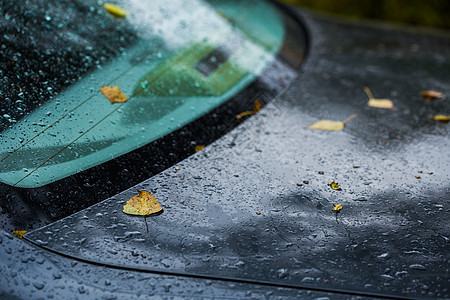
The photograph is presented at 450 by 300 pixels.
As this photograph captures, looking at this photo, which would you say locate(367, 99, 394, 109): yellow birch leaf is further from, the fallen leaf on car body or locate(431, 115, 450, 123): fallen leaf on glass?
the fallen leaf on car body

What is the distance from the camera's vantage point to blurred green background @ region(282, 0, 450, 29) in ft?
14.0

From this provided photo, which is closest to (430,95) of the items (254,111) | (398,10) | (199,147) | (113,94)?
(254,111)

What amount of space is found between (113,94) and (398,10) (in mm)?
3833

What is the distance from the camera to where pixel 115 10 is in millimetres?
1593

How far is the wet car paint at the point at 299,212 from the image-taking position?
97 centimetres

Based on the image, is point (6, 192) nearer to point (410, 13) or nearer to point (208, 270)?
point (208, 270)

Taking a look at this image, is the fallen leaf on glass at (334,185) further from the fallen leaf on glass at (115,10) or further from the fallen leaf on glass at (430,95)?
the fallen leaf on glass at (115,10)

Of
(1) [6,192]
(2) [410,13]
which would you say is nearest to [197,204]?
(1) [6,192]

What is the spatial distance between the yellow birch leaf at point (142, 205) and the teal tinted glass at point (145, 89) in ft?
0.56

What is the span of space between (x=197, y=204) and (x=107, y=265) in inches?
11.6

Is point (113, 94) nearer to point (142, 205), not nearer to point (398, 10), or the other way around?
point (142, 205)

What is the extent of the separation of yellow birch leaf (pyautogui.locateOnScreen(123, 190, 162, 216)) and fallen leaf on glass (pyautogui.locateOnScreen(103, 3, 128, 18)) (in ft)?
2.54

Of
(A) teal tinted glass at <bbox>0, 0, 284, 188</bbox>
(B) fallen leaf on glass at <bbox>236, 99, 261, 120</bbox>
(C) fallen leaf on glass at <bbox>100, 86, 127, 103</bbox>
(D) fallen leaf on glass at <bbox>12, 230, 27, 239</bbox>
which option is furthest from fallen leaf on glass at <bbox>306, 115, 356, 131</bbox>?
(D) fallen leaf on glass at <bbox>12, 230, 27, 239</bbox>

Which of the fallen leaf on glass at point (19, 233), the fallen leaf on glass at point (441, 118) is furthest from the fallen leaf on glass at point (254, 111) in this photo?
the fallen leaf on glass at point (19, 233)
